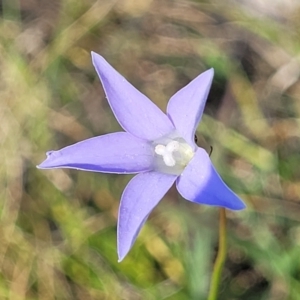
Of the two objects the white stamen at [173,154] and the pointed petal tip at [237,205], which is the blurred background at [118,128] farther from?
the pointed petal tip at [237,205]

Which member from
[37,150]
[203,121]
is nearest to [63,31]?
[37,150]

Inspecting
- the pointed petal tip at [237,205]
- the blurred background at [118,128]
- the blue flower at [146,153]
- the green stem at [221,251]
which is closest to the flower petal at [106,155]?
the blue flower at [146,153]

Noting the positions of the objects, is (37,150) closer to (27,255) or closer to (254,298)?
(27,255)

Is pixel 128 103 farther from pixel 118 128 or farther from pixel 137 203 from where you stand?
pixel 118 128

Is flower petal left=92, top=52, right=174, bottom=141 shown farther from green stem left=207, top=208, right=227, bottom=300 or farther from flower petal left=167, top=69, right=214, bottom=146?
green stem left=207, top=208, right=227, bottom=300

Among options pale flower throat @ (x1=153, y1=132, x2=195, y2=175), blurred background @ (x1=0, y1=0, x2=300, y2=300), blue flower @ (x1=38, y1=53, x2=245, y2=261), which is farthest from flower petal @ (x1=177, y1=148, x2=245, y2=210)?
blurred background @ (x1=0, y1=0, x2=300, y2=300)

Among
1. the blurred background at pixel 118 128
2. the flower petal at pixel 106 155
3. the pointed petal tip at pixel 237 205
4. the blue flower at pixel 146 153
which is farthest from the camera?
the blurred background at pixel 118 128

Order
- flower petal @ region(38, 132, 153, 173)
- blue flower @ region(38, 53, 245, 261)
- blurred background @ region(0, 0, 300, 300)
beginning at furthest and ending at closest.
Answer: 1. blurred background @ region(0, 0, 300, 300)
2. flower petal @ region(38, 132, 153, 173)
3. blue flower @ region(38, 53, 245, 261)
